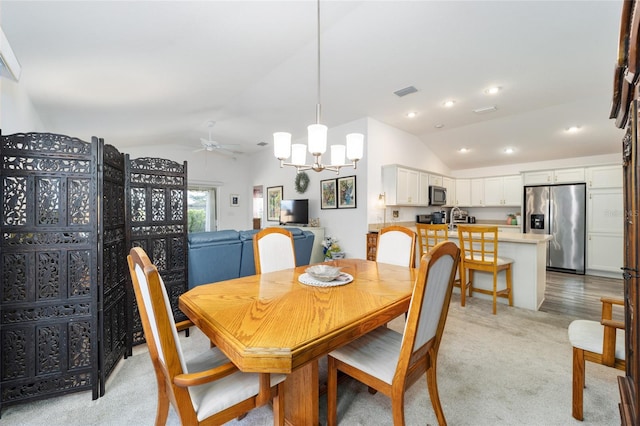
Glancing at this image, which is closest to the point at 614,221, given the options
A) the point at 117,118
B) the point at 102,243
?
the point at 102,243

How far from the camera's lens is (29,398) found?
65.6 inches

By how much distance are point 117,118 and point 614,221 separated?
8.50m

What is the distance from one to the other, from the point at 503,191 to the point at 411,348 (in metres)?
6.54

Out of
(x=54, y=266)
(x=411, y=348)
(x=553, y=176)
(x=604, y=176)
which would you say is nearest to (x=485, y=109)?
(x=553, y=176)

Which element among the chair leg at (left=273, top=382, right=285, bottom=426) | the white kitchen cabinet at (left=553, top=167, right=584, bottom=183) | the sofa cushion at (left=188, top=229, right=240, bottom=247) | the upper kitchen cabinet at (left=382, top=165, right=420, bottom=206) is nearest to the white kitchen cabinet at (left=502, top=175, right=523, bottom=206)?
the white kitchen cabinet at (left=553, top=167, right=584, bottom=183)

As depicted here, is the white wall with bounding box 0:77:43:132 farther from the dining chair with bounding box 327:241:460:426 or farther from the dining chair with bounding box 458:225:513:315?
the dining chair with bounding box 458:225:513:315

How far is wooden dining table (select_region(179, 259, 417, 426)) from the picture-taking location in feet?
3.21

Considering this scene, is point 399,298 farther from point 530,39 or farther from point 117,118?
point 117,118

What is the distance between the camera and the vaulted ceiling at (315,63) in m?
2.14

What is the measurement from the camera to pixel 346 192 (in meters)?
5.12

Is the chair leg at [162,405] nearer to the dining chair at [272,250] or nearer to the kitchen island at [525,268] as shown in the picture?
the dining chair at [272,250]

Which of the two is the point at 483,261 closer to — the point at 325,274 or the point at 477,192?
the point at 325,274

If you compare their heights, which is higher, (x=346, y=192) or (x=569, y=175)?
(x=569, y=175)

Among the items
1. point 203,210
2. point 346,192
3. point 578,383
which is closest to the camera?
point 578,383
